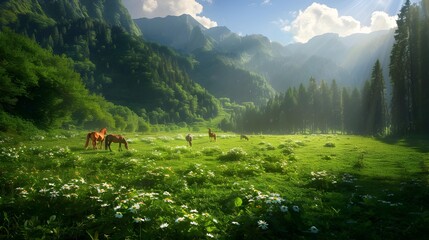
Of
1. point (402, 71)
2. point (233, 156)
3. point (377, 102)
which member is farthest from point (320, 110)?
point (233, 156)

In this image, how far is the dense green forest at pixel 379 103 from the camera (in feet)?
180

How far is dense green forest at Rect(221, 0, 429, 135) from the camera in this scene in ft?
180

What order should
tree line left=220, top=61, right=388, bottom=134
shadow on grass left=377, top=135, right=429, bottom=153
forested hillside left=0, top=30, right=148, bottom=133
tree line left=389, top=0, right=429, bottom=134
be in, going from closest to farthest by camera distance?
shadow on grass left=377, top=135, right=429, bottom=153, forested hillside left=0, top=30, right=148, bottom=133, tree line left=389, top=0, right=429, bottom=134, tree line left=220, top=61, right=388, bottom=134

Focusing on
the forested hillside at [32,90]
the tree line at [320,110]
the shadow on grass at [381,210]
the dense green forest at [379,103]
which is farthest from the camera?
the tree line at [320,110]

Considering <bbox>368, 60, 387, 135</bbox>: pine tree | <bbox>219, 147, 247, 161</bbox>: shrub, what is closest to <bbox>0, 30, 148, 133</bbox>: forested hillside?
<bbox>219, 147, 247, 161</bbox>: shrub

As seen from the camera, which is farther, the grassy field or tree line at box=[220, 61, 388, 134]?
tree line at box=[220, 61, 388, 134]

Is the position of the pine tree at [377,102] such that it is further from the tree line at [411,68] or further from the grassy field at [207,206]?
the grassy field at [207,206]

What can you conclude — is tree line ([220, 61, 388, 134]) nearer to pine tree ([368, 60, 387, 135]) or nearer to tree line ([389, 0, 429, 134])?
pine tree ([368, 60, 387, 135])

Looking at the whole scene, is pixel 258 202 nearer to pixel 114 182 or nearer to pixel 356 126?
pixel 114 182

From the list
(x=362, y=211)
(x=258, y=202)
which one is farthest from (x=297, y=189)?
(x=258, y=202)

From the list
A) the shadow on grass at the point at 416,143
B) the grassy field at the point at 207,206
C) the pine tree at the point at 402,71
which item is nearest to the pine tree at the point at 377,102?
the pine tree at the point at 402,71

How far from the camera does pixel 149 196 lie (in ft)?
30.0

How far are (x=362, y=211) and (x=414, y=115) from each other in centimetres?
5569

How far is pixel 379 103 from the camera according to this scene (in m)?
77.6
